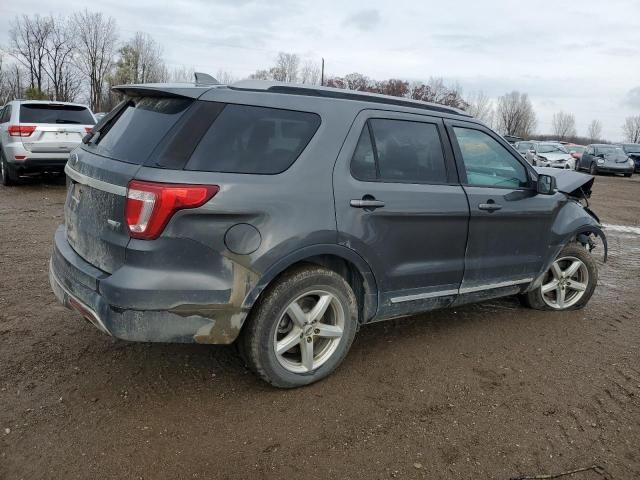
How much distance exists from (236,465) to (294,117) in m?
1.94

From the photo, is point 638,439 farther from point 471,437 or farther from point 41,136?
point 41,136

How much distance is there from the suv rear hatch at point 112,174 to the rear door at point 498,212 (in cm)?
210

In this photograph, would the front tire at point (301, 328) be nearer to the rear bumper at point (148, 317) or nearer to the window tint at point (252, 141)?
the rear bumper at point (148, 317)

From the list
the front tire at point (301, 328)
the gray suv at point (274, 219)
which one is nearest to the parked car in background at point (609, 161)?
the gray suv at point (274, 219)

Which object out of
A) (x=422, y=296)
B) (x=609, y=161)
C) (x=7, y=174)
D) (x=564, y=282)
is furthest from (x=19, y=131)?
(x=609, y=161)

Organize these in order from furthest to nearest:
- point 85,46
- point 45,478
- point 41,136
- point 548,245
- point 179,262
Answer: point 85,46 → point 41,136 → point 548,245 → point 179,262 → point 45,478

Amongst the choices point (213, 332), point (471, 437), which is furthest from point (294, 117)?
point (471, 437)

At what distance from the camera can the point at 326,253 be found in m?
3.20

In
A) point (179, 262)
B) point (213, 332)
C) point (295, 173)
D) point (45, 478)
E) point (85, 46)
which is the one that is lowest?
point (45, 478)

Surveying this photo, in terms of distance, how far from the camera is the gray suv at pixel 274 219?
110 inches

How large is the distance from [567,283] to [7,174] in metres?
10.6

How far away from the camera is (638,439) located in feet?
9.70

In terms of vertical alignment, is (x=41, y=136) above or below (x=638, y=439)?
above

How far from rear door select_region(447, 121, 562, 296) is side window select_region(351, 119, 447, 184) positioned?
23cm
